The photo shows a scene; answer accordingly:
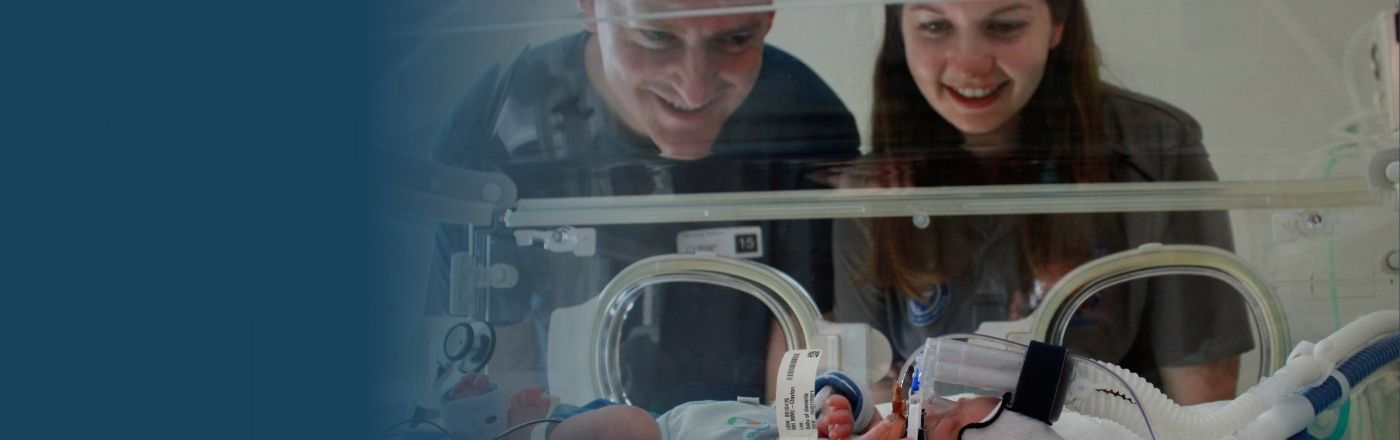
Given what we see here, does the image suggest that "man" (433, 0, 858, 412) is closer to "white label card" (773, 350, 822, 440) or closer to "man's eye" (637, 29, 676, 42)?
"man's eye" (637, 29, 676, 42)

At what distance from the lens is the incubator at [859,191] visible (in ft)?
5.52

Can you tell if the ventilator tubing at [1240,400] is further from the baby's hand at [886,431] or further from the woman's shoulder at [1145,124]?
the woman's shoulder at [1145,124]

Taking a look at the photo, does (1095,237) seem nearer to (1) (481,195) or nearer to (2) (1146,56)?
(2) (1146,56)

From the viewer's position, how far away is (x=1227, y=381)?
172cm

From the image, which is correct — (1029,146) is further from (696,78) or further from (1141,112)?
(696,78)

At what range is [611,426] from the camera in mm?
1549

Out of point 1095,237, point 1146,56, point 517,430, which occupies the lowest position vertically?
point 517,430

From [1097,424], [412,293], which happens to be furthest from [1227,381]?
[412,293]

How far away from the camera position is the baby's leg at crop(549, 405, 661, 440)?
1538 millimetres

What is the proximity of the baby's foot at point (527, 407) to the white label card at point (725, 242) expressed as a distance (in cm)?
30

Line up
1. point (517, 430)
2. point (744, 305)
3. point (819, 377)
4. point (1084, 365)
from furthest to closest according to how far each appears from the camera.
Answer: point (744, 305) < point (517, 430) < point (819, 377) < point (1084, 365)

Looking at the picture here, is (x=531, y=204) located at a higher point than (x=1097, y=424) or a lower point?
higher

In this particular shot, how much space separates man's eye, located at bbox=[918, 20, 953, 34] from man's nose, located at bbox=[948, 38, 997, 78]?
27mm

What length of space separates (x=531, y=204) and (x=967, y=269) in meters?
0.65
